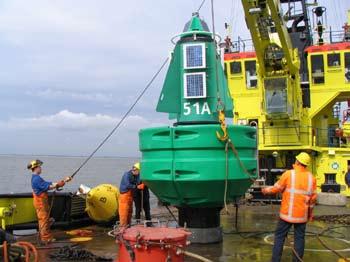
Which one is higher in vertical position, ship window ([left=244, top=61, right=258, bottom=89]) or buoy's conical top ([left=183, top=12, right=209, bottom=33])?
ship window ([left=244, top=61, right=258, bottom=89])

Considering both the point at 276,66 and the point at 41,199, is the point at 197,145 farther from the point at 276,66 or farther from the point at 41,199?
the point at 276,66

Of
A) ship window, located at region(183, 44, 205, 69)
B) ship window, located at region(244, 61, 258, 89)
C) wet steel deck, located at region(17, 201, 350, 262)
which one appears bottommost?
wet steel deck, located at region(17, 201, 350, 262)

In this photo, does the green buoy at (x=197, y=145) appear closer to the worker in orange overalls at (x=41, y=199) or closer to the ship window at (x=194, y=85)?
the ship window at (x=194, y=85)

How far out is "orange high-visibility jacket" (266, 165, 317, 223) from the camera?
21.0ft

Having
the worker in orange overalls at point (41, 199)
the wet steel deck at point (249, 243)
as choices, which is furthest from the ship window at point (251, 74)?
the worker in orange overalls at point (41, 199)

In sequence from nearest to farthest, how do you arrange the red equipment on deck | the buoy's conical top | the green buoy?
the red equipment on deck < the green buoy < the buoy's conical top

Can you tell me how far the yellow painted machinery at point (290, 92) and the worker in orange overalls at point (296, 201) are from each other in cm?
860

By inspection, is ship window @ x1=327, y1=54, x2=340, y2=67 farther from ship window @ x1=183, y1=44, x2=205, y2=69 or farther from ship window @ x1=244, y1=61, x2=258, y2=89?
ship window @ x1=183, y1=44, x2=205, y2=69

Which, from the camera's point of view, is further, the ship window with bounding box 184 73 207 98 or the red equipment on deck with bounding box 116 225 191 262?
the ship window with bounding box 184 73 207 98

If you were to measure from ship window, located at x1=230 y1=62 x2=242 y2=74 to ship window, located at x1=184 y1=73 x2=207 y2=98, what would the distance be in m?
11.5

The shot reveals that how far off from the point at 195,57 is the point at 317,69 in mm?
11569

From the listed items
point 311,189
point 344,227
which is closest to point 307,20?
point 344,227

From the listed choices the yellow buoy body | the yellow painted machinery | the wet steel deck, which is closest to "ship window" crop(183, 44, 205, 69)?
the wet steel deck

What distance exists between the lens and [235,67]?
1922cm
